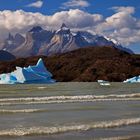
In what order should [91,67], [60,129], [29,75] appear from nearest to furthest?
[60,129] < [29,75] < [91,67]

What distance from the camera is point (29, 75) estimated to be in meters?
98.9

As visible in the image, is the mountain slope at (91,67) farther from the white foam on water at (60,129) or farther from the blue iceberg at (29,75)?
the white foam on water at (60,129)

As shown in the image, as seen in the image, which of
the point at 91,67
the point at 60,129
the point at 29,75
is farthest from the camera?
the point at 91,67

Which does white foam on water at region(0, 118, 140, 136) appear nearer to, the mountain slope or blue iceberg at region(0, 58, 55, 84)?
blue iceberg at region(0, 58, 55, 84)

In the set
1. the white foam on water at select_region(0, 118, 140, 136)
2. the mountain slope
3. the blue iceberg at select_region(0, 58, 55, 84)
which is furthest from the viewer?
the mountain slope

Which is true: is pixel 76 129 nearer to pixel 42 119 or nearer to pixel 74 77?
pixel 42 119

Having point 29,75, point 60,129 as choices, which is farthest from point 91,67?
point 60,129

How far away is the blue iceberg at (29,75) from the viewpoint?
9757cm

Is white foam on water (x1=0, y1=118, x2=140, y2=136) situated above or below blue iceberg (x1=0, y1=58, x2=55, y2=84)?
below

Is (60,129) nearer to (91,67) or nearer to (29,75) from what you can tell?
(29,75)

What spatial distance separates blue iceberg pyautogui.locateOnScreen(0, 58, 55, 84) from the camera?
97.6 m

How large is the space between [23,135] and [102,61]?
6468 inches

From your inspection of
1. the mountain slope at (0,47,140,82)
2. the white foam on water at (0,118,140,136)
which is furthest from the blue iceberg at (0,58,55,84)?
the white foam on water at (0,118,140,136)

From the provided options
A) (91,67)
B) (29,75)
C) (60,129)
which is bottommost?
(60,129)
